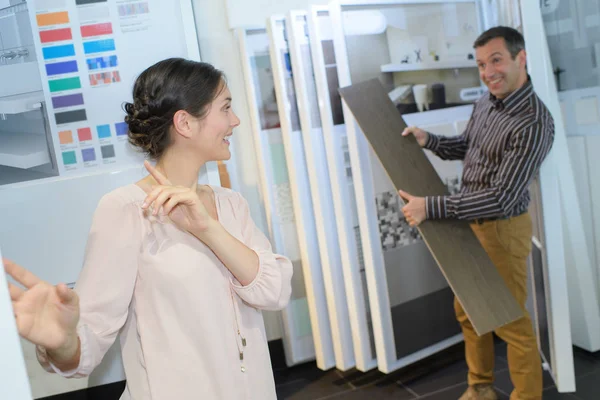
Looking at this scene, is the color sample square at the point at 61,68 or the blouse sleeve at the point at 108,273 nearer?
the blouse sleeve at the point at 108,273

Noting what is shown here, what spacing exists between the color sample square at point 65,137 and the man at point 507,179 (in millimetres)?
1302

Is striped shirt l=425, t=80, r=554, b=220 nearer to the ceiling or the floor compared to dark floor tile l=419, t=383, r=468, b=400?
nearer to the ceiling

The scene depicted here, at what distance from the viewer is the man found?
90.4 inches

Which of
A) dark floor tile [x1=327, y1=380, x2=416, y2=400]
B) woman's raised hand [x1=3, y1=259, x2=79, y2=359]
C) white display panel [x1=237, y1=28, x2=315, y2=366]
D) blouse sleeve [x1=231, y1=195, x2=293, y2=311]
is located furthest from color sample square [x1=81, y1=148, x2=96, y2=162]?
dark floor tile [x1=327, y1=380, x2=416, y2=400]

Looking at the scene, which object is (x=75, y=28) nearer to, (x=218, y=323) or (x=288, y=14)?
(x=218, y=323)

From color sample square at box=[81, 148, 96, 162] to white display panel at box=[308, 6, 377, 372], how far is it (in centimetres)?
138

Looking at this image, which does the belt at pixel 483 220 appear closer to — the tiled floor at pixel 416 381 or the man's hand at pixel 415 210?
the man's hand at pixel 415 210

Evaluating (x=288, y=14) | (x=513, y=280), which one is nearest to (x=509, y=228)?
(x=513, y=280)

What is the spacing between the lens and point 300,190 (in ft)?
10.0

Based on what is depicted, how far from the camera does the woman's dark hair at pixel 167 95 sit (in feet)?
4.70

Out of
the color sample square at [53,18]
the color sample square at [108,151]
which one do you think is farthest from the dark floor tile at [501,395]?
the color sample square at [53,18]

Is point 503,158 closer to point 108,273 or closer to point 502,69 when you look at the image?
point 502,69

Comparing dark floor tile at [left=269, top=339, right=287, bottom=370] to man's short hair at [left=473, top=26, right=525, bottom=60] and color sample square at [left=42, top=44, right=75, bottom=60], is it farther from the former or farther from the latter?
color sample square at [left=42, top=44, right=75, bottom=60]

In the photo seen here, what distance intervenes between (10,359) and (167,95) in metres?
0.91
